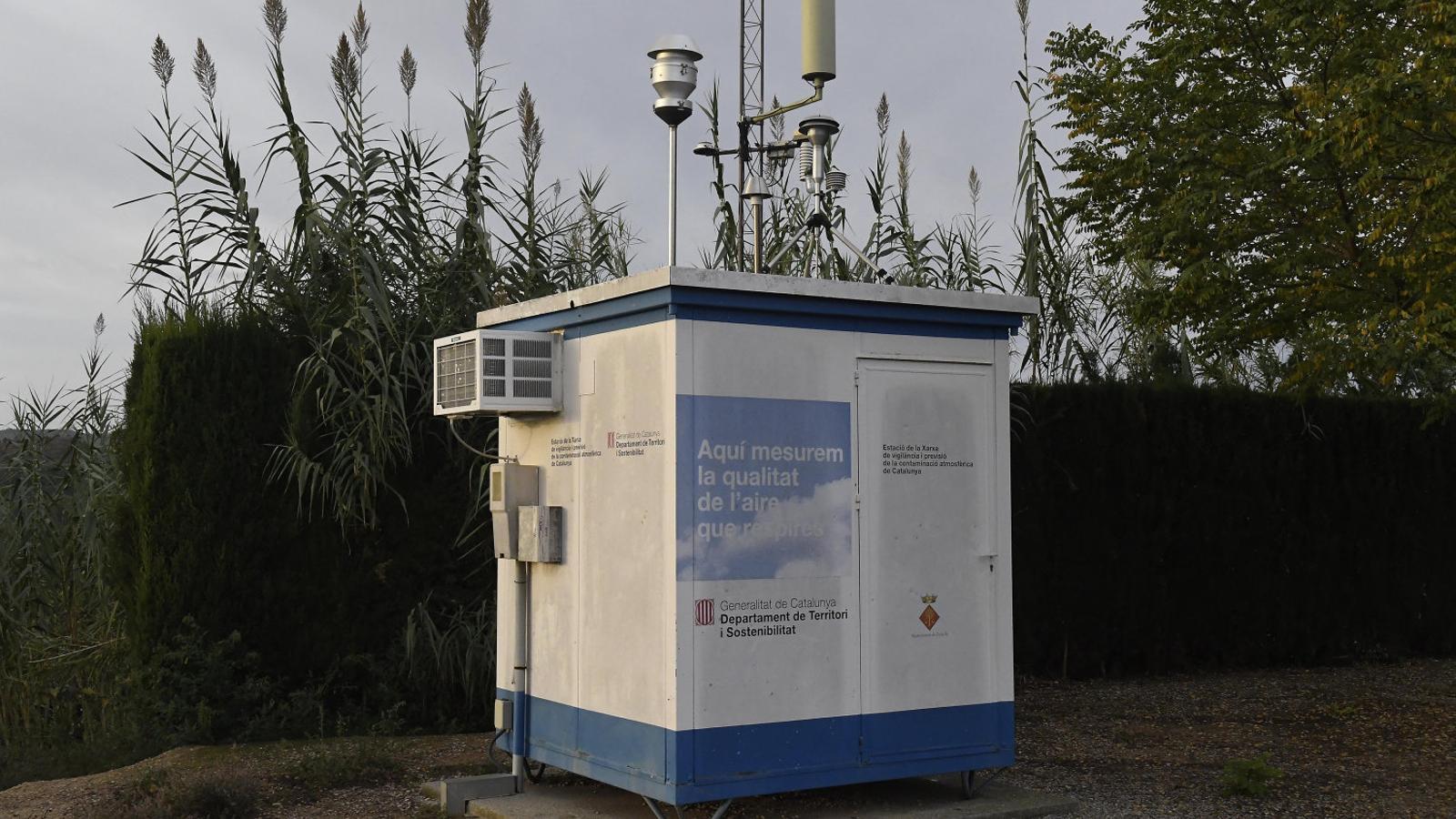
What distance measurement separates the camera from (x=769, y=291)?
239 inches

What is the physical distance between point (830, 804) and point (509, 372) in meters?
2.51

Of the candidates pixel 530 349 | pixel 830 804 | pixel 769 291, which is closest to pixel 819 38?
pixel 769 291

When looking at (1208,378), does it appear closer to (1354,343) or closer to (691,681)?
(1354,343)

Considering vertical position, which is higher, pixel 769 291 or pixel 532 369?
pixel 769 291

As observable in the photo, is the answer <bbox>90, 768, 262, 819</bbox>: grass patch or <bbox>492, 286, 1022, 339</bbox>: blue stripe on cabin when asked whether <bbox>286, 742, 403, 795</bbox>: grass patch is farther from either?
<bbox>492, 286, 1022, 339</bbox>: blue stripe on cabin

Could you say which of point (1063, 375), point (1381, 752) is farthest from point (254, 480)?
point (1381, 752)

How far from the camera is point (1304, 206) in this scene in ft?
34.6

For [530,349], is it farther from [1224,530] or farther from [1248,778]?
[1224,530]

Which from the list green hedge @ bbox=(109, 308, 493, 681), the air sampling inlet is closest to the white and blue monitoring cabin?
the air sampling inlet

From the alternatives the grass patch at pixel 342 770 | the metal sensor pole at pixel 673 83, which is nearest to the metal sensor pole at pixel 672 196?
the metal sensor pole at pixel 673 83

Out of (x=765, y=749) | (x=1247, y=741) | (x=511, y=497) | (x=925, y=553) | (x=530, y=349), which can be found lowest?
(x=1247, y=741)

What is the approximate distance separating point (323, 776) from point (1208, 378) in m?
10.3

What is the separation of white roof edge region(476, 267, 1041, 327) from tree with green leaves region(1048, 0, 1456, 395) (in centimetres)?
369

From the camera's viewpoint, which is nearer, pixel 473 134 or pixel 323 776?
pixel 323 776
